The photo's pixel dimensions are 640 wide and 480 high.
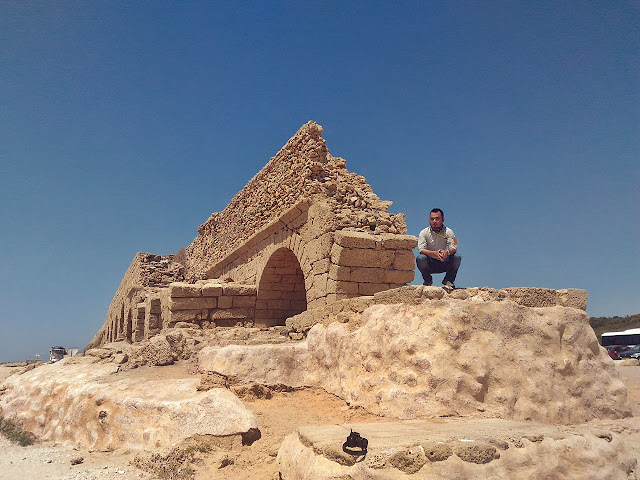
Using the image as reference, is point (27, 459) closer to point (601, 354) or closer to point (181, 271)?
point (601, 354)

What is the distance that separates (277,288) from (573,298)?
656 cm

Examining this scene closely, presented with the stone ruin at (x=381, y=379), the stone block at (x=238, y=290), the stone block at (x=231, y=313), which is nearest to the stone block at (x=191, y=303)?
the stone block at (x=231, y=313)

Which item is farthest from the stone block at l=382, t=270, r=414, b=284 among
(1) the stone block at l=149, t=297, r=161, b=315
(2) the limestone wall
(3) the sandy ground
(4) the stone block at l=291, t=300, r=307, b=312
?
(1) the stone block at l=149, t=297, r=161, b=315

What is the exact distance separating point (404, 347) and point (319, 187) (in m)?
4.14

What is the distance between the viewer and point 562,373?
13.4 feet

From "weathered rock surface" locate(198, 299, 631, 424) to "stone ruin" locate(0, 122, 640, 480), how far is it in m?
0.01

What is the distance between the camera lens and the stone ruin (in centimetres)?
290

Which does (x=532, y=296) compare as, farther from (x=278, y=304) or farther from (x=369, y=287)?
(x=278, y=304)

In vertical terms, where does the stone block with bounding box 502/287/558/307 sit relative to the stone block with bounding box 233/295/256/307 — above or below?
above

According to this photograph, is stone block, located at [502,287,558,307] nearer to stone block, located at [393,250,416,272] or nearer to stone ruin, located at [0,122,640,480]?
stone ruin, located at [0,122,640,480]

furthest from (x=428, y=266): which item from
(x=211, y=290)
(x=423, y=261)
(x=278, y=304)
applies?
(x=278, y=304)

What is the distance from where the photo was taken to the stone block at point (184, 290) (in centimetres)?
882

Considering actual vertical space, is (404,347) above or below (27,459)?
above

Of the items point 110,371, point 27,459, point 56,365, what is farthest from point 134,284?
point 27,459
